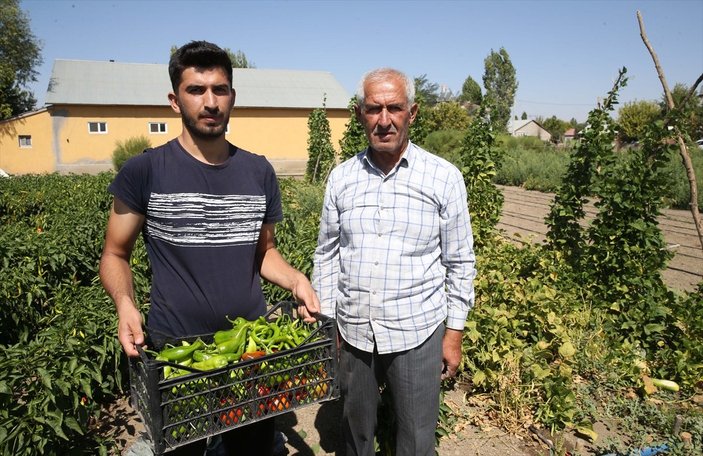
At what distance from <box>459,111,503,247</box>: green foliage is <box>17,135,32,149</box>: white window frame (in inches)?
1051

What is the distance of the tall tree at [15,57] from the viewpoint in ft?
110

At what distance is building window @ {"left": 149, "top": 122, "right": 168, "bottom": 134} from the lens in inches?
1106

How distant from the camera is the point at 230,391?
1.63 m

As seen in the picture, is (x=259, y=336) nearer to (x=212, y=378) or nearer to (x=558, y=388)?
→ (x=212, y=378)

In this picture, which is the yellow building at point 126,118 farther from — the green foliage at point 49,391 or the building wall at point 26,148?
the green foliage at point 49,391

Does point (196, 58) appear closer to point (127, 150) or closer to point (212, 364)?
point (212, 364)

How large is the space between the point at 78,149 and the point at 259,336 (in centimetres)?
2899

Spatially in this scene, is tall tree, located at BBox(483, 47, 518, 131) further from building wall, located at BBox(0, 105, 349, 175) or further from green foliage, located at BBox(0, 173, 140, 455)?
green foliage, located at BBox(0, 173, 140, 455)

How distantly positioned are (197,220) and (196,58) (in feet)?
2.00

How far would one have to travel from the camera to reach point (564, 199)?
582 cm

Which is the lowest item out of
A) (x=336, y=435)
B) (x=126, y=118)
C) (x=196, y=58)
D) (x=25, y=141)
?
(x=336, y=435)

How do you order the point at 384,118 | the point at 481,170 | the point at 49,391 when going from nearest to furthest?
the point at 384,118
the point at 49,391
the point at 481,170

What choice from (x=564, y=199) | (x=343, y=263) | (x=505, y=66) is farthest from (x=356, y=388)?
(x=505, y=66)

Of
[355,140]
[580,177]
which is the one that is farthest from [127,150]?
[580,177]
